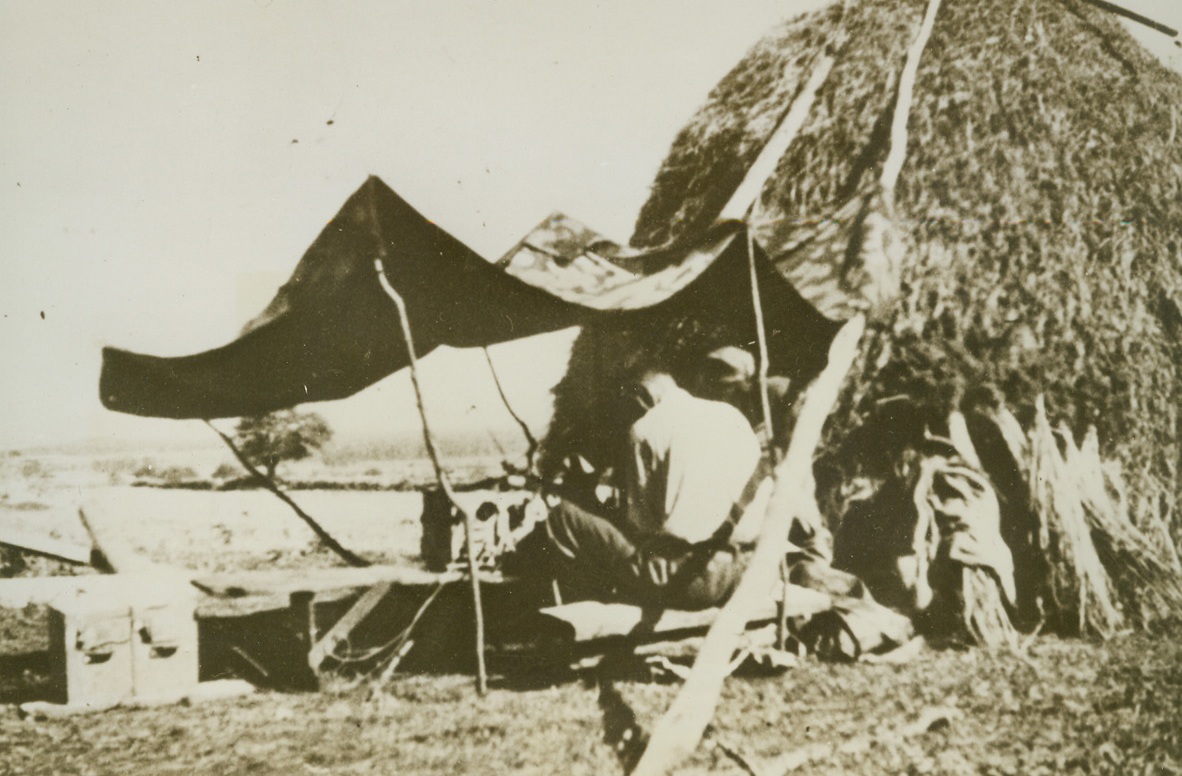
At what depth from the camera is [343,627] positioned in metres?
3.69

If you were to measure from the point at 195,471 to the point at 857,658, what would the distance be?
11.2 feet

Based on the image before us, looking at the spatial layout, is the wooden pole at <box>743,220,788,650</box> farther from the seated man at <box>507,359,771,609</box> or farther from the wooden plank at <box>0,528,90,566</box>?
the wooden plank at <box>0,528,90,566</box>

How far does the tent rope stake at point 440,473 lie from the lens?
3500 mm

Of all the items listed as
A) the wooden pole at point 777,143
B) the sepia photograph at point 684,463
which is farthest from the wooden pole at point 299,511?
the wooden pole at point 777,143

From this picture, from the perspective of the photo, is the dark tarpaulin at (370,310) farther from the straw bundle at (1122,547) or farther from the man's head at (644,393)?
the straw bundle at (1122,547)

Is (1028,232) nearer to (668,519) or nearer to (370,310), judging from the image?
(668,519)

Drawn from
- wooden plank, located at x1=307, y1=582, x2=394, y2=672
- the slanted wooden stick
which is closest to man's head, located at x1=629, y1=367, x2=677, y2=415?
the slanted wooden stick

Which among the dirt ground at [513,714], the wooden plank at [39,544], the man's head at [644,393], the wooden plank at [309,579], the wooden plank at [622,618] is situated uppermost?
the man's head at [644,393]

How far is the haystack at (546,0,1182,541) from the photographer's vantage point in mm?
4555

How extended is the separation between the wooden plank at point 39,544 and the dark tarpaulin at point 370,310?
2.33 feet

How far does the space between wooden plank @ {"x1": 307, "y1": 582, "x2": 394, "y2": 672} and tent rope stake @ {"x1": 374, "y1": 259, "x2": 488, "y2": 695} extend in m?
0.46

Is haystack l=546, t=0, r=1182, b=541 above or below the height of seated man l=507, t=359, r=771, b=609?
above

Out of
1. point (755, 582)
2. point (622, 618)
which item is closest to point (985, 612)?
point (755, 582)

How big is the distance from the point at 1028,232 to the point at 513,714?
3.78m
